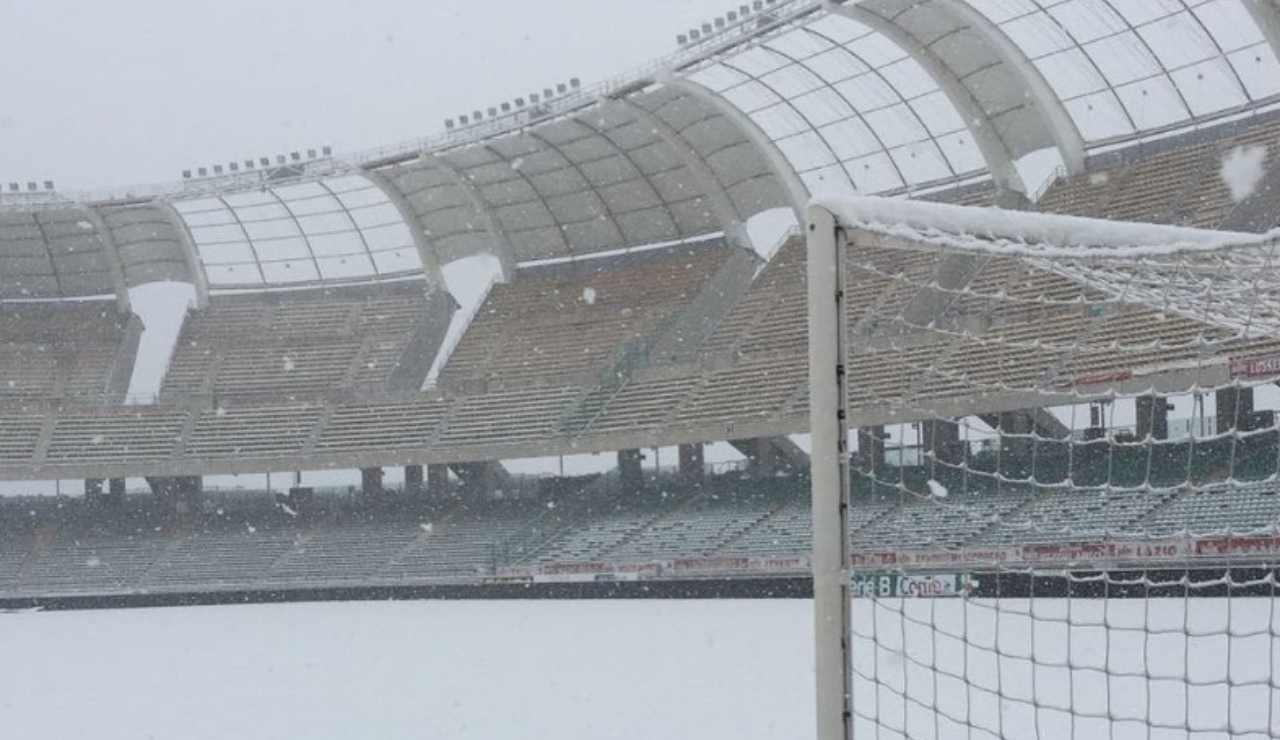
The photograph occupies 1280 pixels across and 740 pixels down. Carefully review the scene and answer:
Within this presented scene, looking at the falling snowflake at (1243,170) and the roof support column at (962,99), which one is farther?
the roof support column at (962,99)

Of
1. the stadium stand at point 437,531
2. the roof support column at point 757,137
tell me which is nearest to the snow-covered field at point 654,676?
the stadium stand at point 437,531

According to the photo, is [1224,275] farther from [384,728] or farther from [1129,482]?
[1129,482]

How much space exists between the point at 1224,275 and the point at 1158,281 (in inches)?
19.0

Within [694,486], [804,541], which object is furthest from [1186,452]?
[694,486]

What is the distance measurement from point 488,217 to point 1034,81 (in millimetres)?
15266

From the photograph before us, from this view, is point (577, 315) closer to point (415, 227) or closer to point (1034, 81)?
point (415, 227)

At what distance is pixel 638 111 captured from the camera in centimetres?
3216

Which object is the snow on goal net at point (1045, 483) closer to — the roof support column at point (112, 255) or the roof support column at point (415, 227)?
the roof support column at point (415, 227)

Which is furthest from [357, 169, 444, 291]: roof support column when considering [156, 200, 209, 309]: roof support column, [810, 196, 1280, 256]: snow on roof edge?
[810, 196, 1280, 256]: snow on roof edge

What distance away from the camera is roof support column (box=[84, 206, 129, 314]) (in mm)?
39344

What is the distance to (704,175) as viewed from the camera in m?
34.0

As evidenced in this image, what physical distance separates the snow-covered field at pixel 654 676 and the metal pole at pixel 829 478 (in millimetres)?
773

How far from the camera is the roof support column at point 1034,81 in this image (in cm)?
2662

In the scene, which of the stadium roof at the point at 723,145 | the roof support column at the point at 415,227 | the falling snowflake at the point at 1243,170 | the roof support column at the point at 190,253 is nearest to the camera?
the falling snowflake at the point at 1243,170
